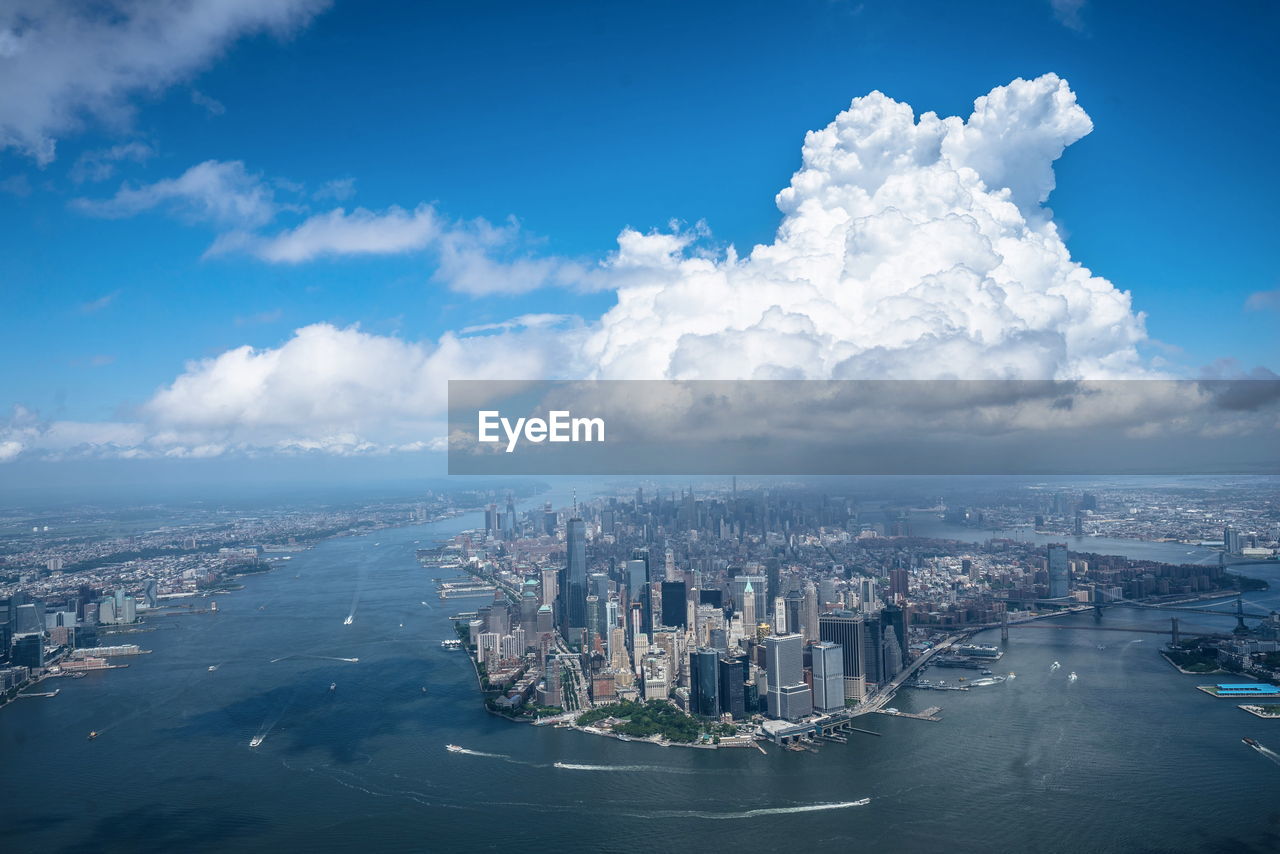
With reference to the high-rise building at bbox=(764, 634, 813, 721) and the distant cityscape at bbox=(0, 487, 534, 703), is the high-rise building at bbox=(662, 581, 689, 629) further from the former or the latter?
the distant cityscape at bbox=(0, 487, 534, 703)

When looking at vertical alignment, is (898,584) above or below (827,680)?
above

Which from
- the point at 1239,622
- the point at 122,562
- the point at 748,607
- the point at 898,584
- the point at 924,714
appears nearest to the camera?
the point at 924,714

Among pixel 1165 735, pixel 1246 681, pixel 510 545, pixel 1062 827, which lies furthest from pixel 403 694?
pixel 510 545

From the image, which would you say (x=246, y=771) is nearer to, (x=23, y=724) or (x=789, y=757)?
(x=23, y=724)

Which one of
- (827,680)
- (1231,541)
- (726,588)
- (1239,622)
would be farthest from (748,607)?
(1231,541)

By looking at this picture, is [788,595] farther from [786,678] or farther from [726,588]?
[786,678]

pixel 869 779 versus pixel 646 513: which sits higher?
pixel 646 513
